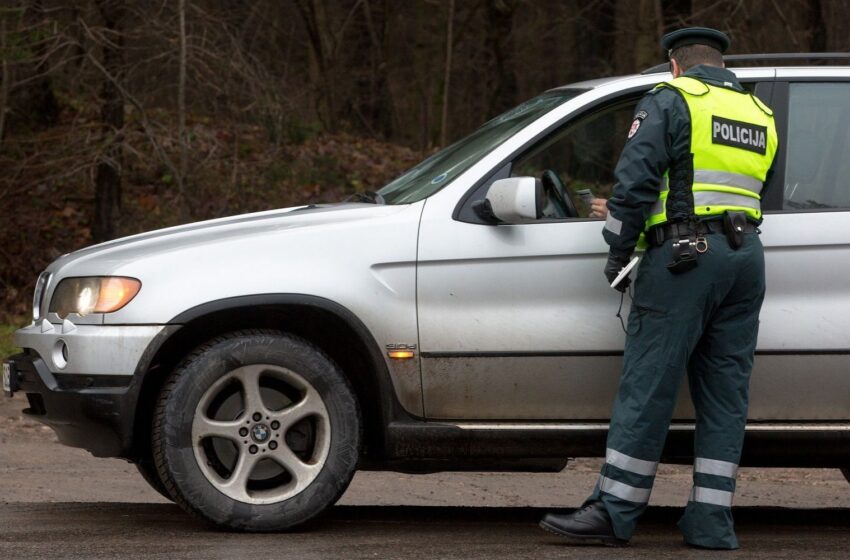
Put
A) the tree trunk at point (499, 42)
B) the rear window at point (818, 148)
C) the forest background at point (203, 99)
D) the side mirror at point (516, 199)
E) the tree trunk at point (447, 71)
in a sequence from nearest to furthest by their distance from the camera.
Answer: the side mirror at point (516, 199)
the rear window at point (818, 148)
the forest background at point (203, 99)
the tree trunk at point (499, 42)
the tree trunk at point (447, 71)

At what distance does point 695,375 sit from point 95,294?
7.37ft

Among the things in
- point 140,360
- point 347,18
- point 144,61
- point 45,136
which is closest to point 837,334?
point 140,360

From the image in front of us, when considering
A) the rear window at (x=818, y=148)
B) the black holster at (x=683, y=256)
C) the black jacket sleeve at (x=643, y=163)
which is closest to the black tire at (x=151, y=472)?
the black jacket sleeve at (x=643, y=163)

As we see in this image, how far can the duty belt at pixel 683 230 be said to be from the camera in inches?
195

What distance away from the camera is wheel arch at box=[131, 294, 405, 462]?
5.14 meters

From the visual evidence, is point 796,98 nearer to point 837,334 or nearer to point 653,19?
point 837,334

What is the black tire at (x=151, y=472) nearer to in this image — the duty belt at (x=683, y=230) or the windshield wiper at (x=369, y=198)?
the windshield wiper at (x=369, y=198)

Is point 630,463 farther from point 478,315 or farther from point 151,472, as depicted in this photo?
point 151,472

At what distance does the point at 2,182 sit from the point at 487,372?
9642 millimetres

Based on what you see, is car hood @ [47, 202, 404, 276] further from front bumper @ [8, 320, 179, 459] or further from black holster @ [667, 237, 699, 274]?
black holster @ [667, 237, 699, 274]

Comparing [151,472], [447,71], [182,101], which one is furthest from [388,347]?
[447,71]

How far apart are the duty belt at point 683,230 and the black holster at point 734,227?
2 cm

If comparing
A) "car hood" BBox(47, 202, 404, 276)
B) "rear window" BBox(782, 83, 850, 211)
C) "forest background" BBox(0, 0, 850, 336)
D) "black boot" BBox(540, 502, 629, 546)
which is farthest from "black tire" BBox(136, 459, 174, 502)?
"forest background" BBox(0, 0, 850, 336)

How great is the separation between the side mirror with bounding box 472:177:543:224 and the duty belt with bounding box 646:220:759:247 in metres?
0.43
